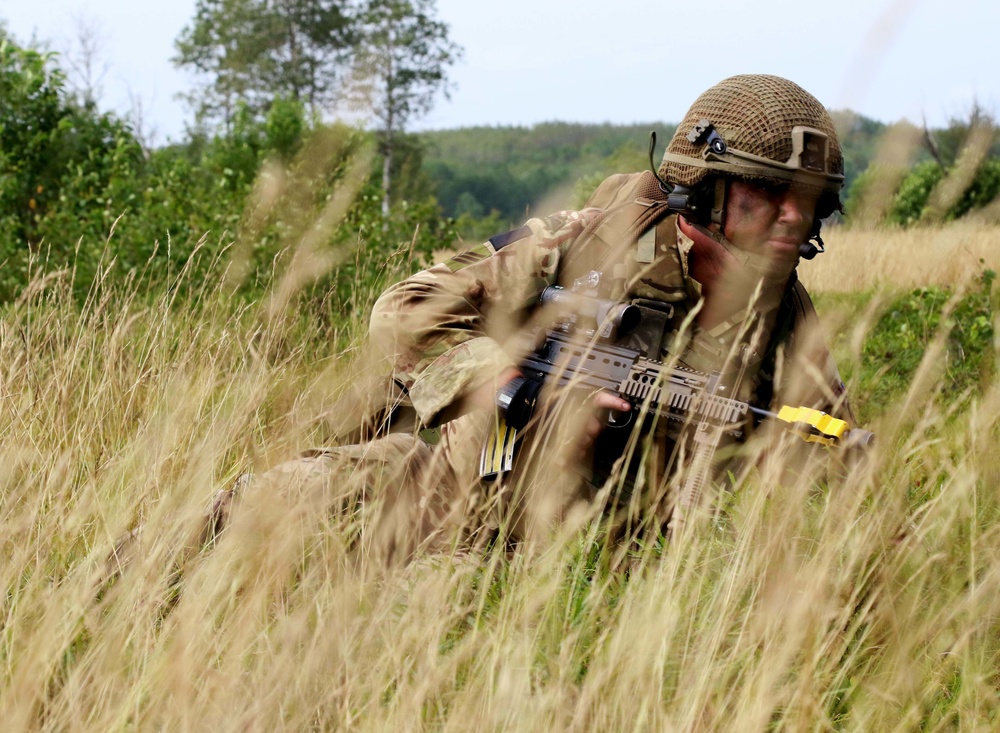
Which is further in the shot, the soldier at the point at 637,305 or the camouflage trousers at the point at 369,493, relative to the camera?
the soldier at the point at 637,305

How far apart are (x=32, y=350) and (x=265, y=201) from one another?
233cm

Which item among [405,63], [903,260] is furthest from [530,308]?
[405,63]

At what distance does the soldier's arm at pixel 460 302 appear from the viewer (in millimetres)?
2895

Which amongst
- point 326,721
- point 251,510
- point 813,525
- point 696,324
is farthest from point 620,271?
point 326,721

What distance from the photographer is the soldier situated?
108 inches

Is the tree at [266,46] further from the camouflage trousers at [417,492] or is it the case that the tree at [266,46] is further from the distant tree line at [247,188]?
the camouflage trousers at [417,492]

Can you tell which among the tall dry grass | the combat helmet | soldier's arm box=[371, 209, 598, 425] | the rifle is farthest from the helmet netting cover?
the tall dry grass

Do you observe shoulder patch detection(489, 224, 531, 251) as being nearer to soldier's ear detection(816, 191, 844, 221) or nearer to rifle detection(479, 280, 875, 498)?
rifle detection(479, 280, 875, 498)

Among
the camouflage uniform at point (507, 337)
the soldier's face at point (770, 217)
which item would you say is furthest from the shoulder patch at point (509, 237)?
the soldier's face at point (770, 217)

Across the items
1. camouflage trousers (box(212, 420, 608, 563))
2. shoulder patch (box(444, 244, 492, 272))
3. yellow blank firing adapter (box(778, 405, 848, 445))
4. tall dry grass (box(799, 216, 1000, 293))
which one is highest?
shoulder patch (box(444, 244, 492, 272))

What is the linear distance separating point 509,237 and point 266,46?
32438 mm

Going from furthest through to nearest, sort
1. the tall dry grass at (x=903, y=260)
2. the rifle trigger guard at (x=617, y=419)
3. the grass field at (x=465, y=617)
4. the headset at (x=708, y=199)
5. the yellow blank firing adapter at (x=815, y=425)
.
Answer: the tall dry grass at (x=903, y=260) → the headset at (x=708, y=199) → the rifle trigger guard at (x=617, y=419) → the yellow blank firing adapter at (x=815, y=425) → the grass field at (x=465, y=617)

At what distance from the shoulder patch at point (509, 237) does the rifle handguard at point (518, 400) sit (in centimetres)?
48

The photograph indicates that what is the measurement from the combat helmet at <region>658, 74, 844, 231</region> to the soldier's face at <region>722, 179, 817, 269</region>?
0.03 meters
